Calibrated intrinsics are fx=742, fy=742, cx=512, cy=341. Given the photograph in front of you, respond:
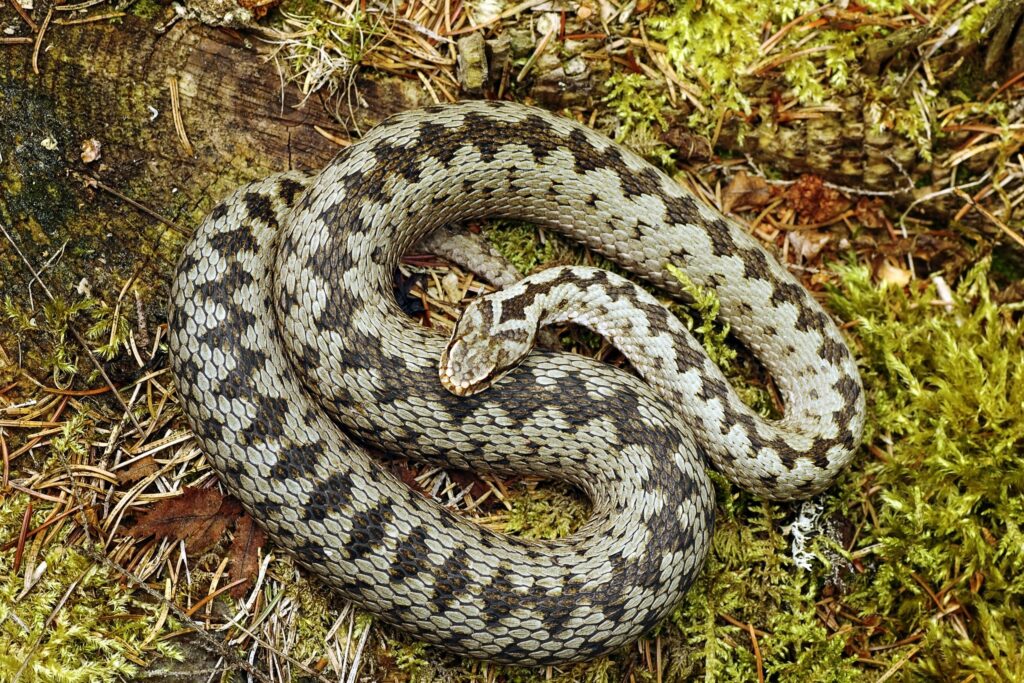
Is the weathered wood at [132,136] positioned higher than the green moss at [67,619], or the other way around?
the weathered wood at [132,136]

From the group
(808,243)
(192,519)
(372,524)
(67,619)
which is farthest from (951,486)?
(67,619)

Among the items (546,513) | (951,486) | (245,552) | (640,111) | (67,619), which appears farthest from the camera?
(640,111)

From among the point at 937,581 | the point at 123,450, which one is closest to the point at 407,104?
the point at 123,450

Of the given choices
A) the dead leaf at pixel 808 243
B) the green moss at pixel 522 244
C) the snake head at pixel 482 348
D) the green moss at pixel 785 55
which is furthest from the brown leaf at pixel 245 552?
the dead leaf at pixel 808 243

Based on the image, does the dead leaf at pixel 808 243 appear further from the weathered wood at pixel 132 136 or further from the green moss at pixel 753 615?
the weathered wood at pixel 132 136

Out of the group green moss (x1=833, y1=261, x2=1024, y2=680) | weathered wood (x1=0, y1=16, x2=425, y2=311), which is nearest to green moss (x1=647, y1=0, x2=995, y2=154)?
green moss (x1=833, y1=261, x2=1024, y2=680)

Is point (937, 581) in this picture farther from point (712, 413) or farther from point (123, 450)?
point (123, 450)

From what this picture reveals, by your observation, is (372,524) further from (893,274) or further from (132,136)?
(893,274)

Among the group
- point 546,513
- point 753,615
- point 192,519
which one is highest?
point 192,519
